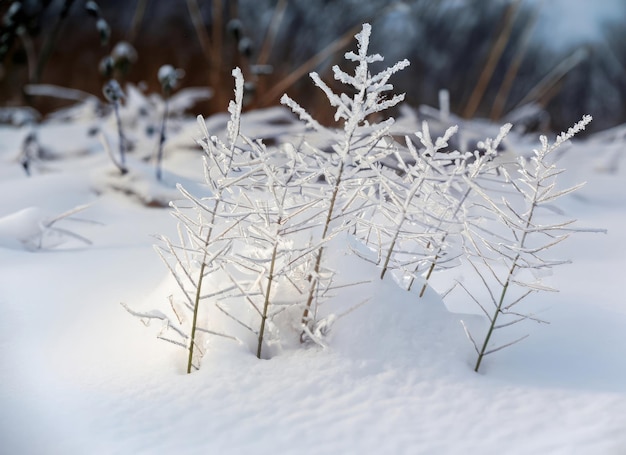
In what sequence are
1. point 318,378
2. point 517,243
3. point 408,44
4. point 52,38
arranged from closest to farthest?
point 318,378 → point 517,243 → point 52,38 → point 408,44

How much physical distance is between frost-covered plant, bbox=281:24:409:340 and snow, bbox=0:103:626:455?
77 mm

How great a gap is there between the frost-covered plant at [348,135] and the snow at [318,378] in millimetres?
77

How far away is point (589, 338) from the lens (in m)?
1.00

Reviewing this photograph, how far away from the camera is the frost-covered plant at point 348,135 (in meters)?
0.84

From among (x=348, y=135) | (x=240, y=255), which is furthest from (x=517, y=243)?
(x=240, y=255)

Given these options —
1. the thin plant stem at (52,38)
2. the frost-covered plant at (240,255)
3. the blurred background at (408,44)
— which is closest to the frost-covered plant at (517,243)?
the frost-covered plant at (240,255)

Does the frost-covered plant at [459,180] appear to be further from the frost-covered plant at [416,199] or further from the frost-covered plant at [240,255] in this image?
the frost-covered plant at [240,255]

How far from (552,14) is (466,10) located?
2.92 ft

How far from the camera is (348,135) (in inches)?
34.9

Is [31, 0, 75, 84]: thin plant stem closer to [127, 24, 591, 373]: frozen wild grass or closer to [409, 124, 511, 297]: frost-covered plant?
[127, 24, 591, 373]: frozen wild grass

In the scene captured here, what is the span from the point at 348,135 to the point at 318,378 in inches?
14.6

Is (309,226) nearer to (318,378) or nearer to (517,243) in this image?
(318,378)

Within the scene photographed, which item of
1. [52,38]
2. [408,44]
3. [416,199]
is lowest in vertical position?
[416,199]

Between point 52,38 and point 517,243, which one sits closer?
point 517,243
